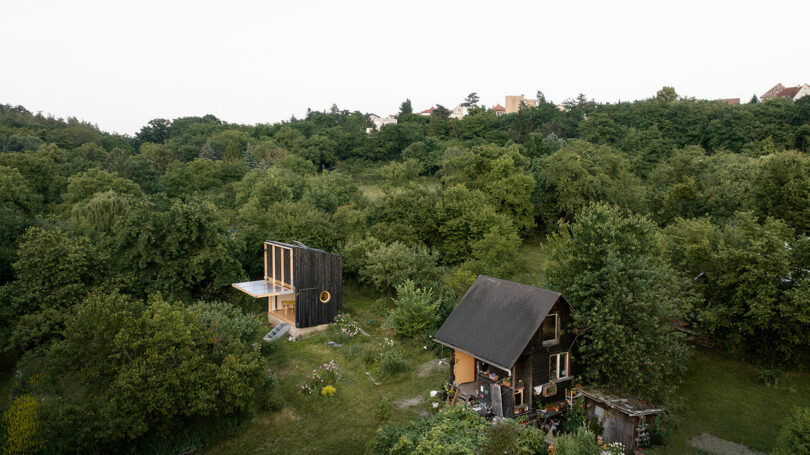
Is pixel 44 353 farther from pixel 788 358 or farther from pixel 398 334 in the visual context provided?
pixel 788 358

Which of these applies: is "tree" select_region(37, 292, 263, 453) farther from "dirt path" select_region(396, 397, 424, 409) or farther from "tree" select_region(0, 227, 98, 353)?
"dirt path" select_region(396, 397, 424, 409)

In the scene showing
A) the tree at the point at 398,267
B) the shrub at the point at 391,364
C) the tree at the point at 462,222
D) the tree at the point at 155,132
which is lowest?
the shrub at the point at 391,364

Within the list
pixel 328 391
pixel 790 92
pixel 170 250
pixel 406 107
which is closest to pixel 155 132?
pixel 406 107

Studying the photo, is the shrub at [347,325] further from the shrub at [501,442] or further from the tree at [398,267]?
the shrub at [501,442]

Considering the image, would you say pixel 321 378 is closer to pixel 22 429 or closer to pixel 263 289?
pixel 263 289

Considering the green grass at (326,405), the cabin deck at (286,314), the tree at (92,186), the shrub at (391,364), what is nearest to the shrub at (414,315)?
the green grass at (326,405)

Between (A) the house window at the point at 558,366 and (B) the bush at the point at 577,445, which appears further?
(A) the house window at the point at 558,366
